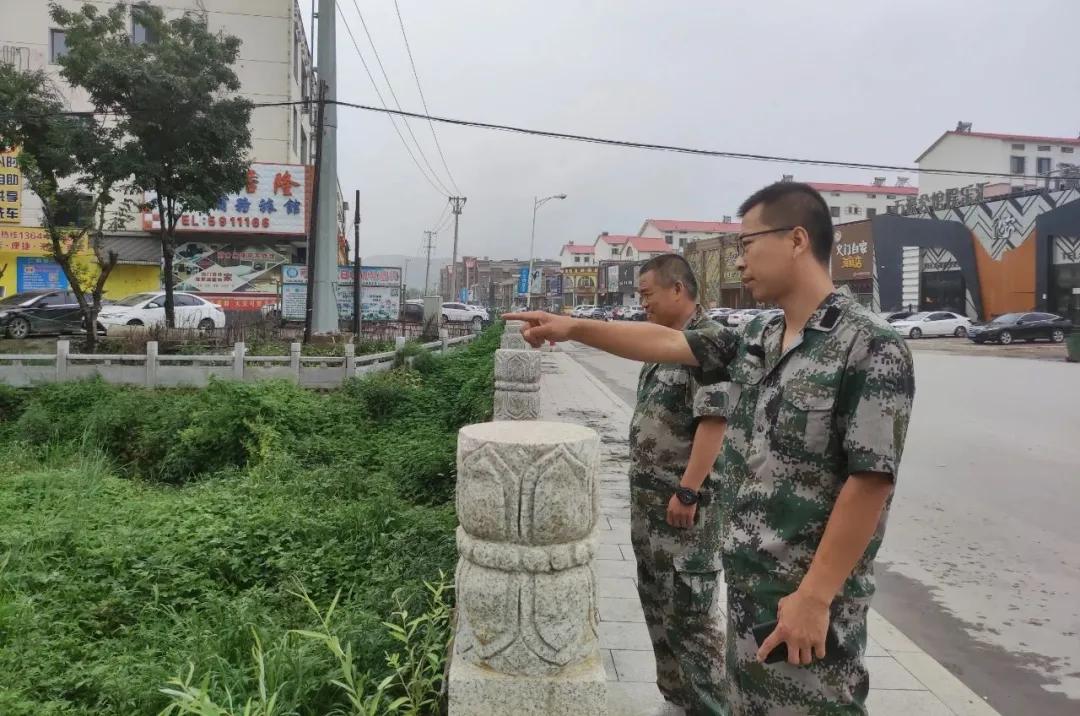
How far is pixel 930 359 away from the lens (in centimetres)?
2081

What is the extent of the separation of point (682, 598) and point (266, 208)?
22925mm

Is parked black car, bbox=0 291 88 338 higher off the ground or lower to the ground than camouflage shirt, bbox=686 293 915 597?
higher

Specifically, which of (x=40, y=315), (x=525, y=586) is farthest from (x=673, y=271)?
(x=40, y=315)

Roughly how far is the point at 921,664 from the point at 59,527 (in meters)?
5.37

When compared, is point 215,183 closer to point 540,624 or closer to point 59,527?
point 59,527

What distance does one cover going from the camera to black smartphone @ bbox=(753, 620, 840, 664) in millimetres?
1602

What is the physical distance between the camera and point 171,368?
11539 millimetres

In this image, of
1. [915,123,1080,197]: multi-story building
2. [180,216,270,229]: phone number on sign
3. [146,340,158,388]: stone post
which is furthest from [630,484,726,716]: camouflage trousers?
[915,123,1080,197]: multi-story building

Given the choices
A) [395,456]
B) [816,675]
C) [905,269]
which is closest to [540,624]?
[816,675]

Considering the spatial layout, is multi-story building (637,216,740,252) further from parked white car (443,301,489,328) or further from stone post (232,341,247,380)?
stone post (232,341,247,380)

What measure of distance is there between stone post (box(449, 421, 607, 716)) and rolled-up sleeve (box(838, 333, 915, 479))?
641 millimetres

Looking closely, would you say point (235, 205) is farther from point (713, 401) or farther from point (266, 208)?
point (713, 401)

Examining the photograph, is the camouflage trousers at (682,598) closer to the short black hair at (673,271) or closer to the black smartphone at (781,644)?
the short black hair at (673,271)

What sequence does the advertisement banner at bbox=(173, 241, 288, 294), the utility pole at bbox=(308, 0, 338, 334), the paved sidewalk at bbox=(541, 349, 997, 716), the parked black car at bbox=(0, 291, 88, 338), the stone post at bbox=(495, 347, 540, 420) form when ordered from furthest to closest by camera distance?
the advertisement banner at bbox=(173, 241, 288, 294)
the parked black car at bbox=(0, 291, 88, 338)
the utility pole at bbox=(308, 0, 338, 334)
the stone post at bbox=(495, 347, 540, 420)
the paved sidewalk at bbox=(541, 349, 997, 716)
